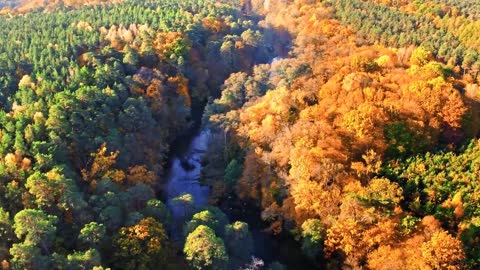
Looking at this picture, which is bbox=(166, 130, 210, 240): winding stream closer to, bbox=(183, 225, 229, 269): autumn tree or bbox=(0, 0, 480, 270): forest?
bbox=(0, 0, 480, 270): forest

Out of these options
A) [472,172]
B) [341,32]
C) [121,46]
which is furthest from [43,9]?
[472,172]

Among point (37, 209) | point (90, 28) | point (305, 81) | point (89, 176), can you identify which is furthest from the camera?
A: point (90, 28)

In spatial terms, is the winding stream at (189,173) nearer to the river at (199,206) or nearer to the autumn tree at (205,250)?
the river at (199,206)

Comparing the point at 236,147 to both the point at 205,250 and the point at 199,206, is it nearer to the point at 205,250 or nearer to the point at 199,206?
the point at 199,206

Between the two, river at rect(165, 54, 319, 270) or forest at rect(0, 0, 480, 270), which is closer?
forest at rect(0, 0, 480, 270)

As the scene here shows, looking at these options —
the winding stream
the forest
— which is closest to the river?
the winding stream

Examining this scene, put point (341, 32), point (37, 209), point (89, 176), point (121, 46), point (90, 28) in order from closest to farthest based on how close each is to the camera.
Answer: point (37, 209), point (89, 176), point (121, 46), point (90, 28), point (341, 32)

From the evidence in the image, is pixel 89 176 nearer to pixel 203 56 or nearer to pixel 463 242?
pixel 463 242

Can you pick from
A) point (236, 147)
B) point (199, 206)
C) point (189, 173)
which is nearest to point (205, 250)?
point (199, 206)

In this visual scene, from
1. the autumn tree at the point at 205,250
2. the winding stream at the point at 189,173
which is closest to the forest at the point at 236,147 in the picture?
the autumn tree at the point at 205,250
